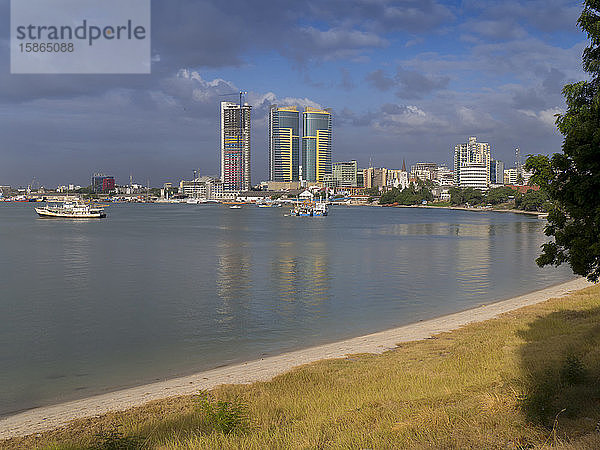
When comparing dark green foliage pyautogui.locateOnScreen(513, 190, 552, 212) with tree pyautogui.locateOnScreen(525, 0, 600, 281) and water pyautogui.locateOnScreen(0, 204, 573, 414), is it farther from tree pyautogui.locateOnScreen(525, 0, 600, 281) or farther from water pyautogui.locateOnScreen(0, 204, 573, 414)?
tree pyautogui.locateOnScreen(525, 0, 600, 281)

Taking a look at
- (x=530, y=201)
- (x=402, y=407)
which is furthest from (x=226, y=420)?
(x=530, y=201)

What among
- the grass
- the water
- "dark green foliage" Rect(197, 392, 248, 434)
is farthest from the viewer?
the water

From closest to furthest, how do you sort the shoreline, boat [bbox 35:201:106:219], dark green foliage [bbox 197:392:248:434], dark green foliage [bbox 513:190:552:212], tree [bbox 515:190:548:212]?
dark green foliage [bbox 197:392:248:434] < the shoreline < boat [bbox 35:201:106:219] < dark green foliage [bbox 513:190:552:212] < tree [bbox 515:190:548:212]

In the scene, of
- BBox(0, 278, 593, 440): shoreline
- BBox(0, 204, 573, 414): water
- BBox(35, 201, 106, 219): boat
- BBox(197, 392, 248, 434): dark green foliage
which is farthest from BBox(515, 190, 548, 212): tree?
BBox(197, 392, 248, 434): dark green foliage

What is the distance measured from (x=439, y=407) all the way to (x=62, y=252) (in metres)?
53.9

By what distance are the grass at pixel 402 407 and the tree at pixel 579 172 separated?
2.29 meters

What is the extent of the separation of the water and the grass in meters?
5.09

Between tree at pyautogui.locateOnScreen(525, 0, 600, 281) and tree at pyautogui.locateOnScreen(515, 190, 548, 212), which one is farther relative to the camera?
tree at pyautogui.locateOnScreen(515, 190, 548, 212)

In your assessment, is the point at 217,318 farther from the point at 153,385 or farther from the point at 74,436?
the point at 74,436

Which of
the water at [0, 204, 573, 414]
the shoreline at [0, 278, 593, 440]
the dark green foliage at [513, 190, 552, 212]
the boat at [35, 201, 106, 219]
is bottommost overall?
the water at [0, 204, 573, 414]

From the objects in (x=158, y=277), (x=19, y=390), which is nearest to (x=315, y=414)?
(x=19, y=390)

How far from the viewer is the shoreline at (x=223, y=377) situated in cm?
1278

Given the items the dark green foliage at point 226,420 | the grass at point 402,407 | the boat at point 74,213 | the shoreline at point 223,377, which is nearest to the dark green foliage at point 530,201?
the boat at point 74,213

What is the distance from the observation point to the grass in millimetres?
8336
